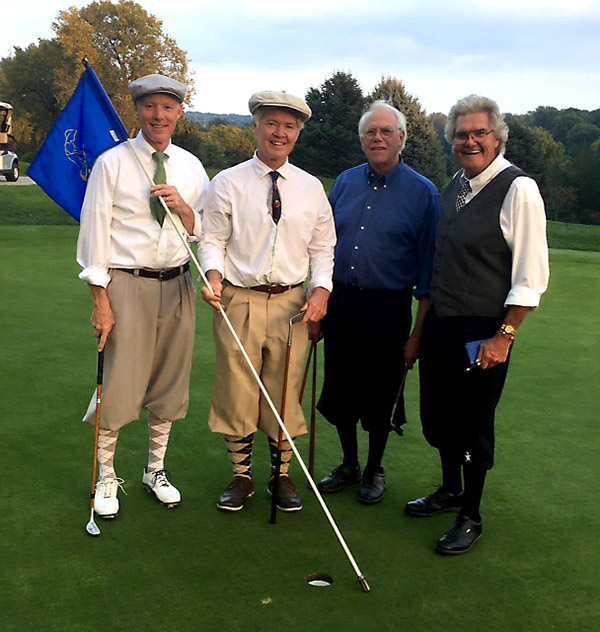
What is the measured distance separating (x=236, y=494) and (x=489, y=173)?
1652mm

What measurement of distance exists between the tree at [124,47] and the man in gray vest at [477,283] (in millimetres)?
28889

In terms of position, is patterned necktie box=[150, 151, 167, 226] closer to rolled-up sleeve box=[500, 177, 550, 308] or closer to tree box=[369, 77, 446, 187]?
rolled-up sleeve box=[500, 177, 550, 308]

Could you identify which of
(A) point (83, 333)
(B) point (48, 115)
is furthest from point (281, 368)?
(B) point (48, 115)

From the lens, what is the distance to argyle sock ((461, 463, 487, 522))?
122 inches

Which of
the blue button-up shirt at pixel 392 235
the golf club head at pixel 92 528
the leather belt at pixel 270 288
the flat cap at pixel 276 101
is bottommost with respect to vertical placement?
the golf club head at pixel 92 528

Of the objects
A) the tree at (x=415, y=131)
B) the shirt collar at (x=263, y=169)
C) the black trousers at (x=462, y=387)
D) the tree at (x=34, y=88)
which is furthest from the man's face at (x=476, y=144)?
the tree at (x=34, y=88)

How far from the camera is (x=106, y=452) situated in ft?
11.0

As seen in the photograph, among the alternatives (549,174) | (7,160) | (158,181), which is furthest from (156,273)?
(549,174)

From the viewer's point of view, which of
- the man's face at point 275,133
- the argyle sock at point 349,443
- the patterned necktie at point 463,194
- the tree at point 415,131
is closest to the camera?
the patterned necktie at point 463,194

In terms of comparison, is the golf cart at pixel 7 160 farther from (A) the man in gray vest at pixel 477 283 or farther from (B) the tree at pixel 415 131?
(A) the man in gray vest at pixel 477 283

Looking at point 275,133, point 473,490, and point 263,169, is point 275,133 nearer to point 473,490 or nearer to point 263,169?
point 263,169

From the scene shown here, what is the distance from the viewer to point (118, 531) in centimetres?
306

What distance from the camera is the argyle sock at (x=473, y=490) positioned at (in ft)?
10.2

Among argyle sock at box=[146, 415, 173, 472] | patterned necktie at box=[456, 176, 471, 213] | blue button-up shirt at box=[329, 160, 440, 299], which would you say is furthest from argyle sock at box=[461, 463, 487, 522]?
argyle sock at box=[146, 415, 173, 472]
